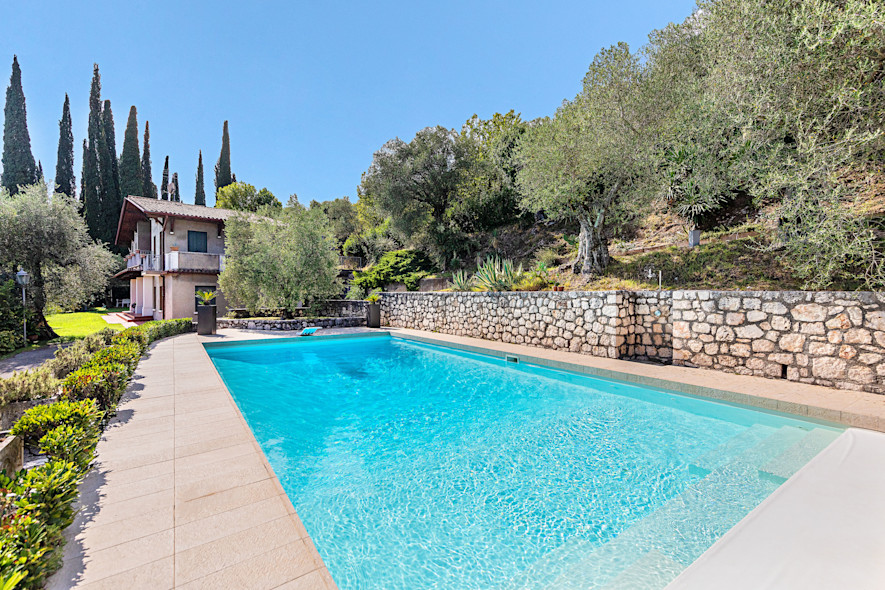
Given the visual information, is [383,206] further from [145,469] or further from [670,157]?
[145,469]

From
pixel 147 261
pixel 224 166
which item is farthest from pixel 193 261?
pixel 224 166

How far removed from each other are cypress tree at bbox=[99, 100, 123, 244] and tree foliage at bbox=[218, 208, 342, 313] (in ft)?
82.3

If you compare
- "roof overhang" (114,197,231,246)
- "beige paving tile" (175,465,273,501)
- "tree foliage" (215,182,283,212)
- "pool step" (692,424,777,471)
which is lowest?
"pool step" (692,424,777,471)

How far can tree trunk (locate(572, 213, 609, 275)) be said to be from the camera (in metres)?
11.4

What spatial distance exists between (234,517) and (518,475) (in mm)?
2741

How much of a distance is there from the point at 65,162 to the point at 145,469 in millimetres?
45931

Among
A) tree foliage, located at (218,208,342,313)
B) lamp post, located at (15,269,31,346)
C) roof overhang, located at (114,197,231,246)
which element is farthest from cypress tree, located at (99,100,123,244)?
lamp post, located at (15,269,31,346)

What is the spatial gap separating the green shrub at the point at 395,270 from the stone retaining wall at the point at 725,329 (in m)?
10.5

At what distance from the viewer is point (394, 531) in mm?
3141

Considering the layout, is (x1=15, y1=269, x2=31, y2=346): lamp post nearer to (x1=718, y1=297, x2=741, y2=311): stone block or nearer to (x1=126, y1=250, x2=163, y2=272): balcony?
(x1=126, y1=250, x2=163, y2=272): balcony

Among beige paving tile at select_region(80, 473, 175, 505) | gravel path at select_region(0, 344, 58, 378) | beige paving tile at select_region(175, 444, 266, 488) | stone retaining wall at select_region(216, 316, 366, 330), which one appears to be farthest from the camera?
stone retaining wall at select_region(216, 316, 366, 330)

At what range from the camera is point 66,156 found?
1328 inches

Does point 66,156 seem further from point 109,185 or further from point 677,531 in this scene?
point 677,531

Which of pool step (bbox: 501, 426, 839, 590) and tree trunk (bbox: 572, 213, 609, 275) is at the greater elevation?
tree trunk (bbox: 572, 213, 609, 275)
